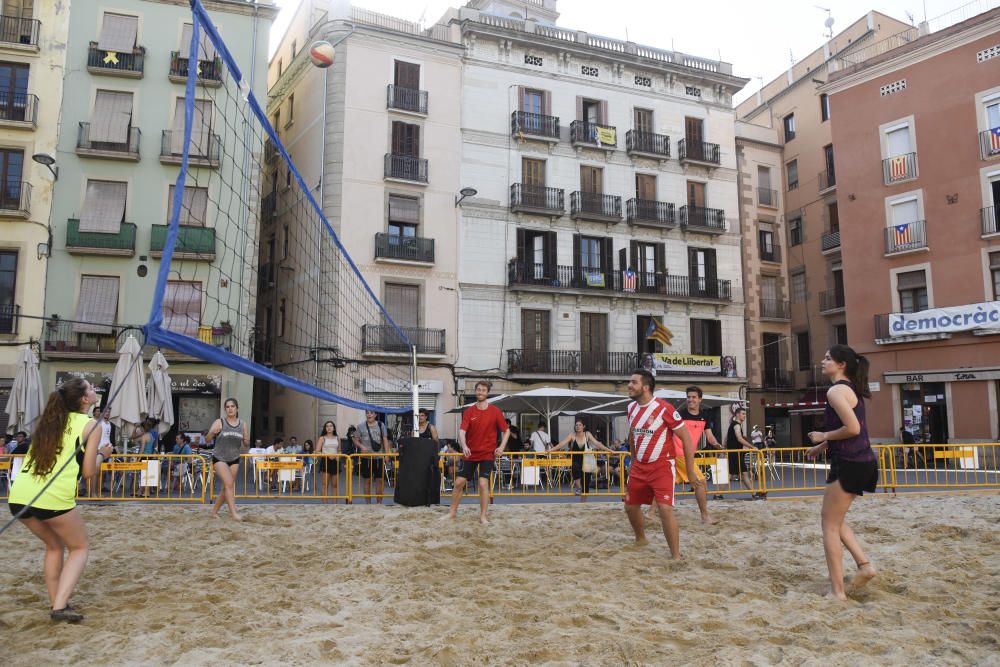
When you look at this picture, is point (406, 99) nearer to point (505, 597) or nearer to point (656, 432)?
point (656, 432)

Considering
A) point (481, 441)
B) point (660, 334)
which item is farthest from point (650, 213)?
point (481, 441)

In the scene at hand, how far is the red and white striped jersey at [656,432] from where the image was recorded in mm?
6938

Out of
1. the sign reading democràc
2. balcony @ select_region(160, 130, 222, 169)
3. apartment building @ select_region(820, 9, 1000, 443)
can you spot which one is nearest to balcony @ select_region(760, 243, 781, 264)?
apartment building @ select_region(820, 9, 1000, 443)

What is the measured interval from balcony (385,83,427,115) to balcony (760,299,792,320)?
16412 millimetres

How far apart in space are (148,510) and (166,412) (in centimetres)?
559

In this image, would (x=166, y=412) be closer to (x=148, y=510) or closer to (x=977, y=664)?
(x=148, y=510)

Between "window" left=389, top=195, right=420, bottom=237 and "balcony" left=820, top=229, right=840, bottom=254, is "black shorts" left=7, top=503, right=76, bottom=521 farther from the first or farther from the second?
"balcony" left=820, top=229, right=840, bottom=254

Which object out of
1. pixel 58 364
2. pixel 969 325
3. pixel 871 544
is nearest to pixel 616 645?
pixel 871 544

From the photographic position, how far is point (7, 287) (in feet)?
70.1

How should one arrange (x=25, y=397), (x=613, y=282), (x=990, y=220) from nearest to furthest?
(x=25, y=397) → (x=990, y=220) → (x=613, y=282)

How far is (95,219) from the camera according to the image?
22.1 meters

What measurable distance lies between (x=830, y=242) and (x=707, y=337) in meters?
7.18

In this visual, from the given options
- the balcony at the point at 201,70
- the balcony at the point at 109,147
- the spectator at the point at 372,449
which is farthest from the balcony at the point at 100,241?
the spectator at the point at 372,449

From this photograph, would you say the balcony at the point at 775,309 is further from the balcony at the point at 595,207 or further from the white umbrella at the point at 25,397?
the white umbrella at the point at 25,397
